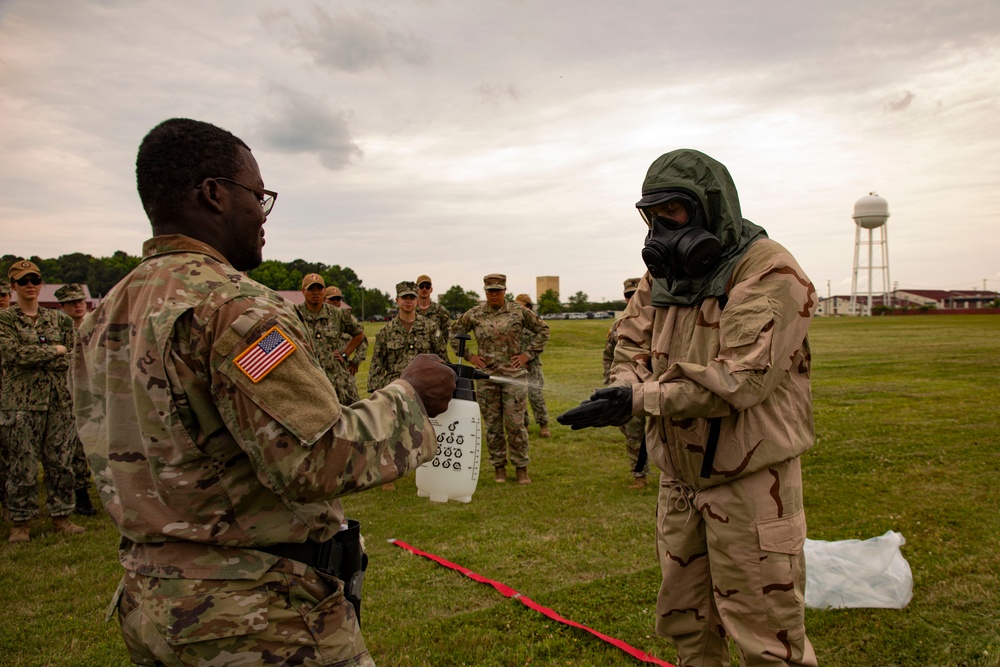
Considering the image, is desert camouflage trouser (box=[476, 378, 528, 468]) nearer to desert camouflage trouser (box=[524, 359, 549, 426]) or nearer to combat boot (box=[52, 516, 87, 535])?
desert camouflage trouser (box=[524, 359, 549, 426])

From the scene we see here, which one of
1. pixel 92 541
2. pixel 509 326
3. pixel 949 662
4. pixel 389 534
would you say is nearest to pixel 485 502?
pixel 389 534

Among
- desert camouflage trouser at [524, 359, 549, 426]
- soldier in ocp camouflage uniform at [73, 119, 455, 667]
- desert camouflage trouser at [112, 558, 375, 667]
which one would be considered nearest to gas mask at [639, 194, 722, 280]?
soldier in ocp camouflage uniform at [73, 119, 455, 667]

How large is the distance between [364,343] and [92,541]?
14.1 ft

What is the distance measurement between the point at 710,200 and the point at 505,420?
5994 millimetres

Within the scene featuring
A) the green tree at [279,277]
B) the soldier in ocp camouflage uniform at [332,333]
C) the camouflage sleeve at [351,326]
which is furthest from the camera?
the green tree at [279,277]

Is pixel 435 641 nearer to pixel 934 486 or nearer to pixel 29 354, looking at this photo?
pixel 29 354

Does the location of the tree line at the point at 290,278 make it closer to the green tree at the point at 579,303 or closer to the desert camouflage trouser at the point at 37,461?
the green tree at the point at 579,303

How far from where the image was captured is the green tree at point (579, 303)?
104688mm

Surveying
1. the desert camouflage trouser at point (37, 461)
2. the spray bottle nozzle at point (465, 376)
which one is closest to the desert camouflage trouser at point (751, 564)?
the spray bottle nozzle at point (465, 376)

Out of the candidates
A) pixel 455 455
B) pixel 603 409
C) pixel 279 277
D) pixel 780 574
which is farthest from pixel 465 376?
pixel 279 277

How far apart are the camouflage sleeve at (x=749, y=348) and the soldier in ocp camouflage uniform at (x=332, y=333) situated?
6810 mm

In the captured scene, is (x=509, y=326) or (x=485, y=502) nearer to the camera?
(x=485, y=502)

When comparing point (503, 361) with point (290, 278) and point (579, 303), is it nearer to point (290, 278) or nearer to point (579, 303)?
point (290, 278)

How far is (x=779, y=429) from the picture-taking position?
2744 mm
